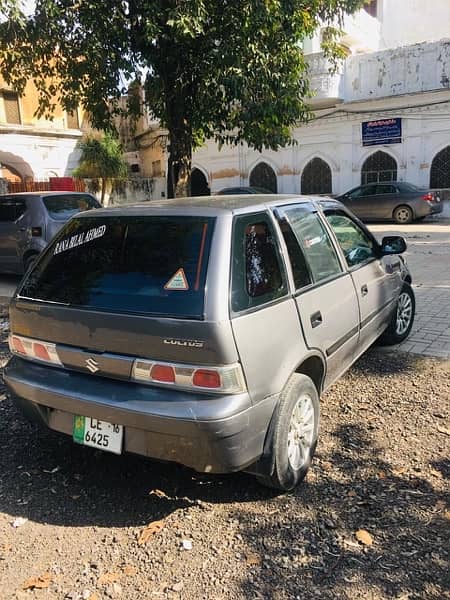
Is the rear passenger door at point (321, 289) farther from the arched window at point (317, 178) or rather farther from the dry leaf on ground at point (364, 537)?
the arched window at point (317, 178)

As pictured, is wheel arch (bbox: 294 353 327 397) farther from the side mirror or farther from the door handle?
the side mirror

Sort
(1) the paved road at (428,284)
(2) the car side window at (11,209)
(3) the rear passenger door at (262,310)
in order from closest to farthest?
(3) the rear passenger door at (262,310)
(1) the paved road at (428,284)
(2) the car side window at (11,209)

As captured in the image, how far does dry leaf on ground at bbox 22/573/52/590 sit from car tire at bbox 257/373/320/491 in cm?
113

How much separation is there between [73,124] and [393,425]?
986 inches

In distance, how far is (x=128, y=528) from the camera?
2596 mm

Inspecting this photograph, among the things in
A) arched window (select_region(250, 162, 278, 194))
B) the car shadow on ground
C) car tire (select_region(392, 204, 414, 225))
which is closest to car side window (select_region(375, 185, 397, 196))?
car tire (select_region(392, 204, 414, 225))

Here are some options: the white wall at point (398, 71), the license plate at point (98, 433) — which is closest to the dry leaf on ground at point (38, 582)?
the license plate at point (98, 433)

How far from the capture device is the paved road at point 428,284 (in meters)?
5.18

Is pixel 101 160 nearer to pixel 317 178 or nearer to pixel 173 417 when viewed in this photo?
pixel 317 178

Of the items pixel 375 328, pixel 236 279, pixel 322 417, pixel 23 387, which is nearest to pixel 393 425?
pixel 322 417

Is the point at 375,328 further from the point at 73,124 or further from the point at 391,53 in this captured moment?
the point at 73,124

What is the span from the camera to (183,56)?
23.4ft

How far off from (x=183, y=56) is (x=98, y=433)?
244 inches

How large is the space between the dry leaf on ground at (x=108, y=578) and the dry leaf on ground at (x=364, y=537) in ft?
3.89
